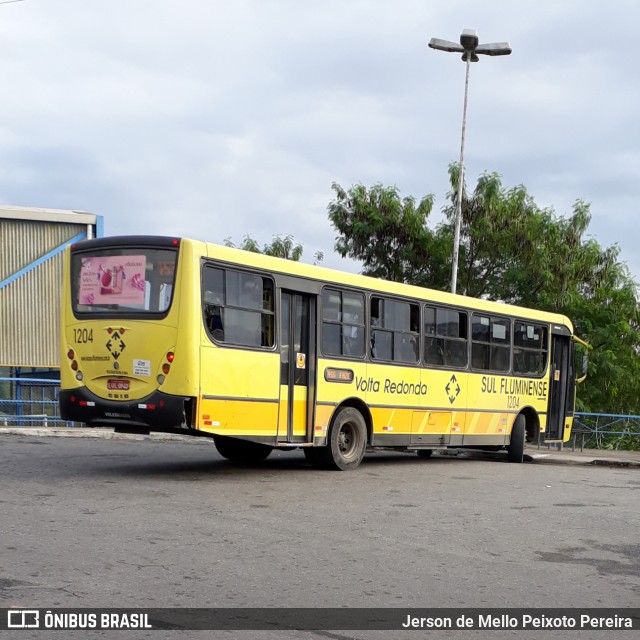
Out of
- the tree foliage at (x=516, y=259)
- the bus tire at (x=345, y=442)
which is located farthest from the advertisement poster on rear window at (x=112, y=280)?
the tree foliage at (x=516, y=259)

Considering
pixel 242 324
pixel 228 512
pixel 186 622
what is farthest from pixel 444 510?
pixel 186 622

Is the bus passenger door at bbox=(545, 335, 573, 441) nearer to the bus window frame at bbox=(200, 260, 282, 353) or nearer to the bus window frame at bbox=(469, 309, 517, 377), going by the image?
the bus window frame at bbox=(469, 309, 517, 377)

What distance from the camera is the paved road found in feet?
22.7

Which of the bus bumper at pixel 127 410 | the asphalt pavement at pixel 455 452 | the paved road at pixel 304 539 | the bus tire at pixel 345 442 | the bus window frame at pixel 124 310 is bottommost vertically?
the asphalt pavement at pixel 455 452

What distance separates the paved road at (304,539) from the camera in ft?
22.7

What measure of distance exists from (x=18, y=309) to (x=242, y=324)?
21.2 meters

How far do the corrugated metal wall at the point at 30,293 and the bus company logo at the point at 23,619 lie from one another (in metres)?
27.8

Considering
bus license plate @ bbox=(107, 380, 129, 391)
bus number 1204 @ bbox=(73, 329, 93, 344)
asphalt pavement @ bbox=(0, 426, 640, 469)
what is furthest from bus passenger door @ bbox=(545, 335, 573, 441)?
bus number 1204 @ bbox=(73, 329, 93, 344)

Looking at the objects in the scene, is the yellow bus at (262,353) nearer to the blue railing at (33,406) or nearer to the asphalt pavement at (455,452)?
the asphalt pavement at (455,452)

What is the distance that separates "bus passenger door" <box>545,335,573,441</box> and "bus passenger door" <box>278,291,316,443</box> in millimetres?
8720

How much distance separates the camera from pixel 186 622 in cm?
602

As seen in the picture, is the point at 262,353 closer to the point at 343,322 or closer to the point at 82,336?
the point at 343,322

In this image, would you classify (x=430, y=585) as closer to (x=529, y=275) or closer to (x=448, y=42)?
(x=448, y=42)

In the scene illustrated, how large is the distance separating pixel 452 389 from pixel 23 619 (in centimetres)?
1316
